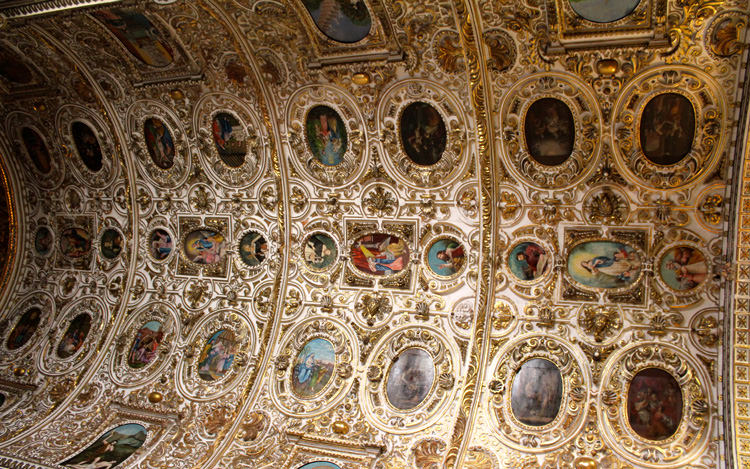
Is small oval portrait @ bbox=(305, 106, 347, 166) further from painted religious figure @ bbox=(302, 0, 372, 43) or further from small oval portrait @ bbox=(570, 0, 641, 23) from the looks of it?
small oval portrait @ bbox=(570, 0, 641, 23)

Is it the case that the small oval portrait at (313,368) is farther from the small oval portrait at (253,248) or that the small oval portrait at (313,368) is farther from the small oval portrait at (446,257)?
the small oval portrait at (446,257)

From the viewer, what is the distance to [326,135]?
13203mm

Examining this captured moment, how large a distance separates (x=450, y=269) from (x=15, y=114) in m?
12.6

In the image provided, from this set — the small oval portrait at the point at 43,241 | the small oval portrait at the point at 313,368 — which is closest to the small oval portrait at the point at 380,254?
the small oval portrait at the point at 313,368

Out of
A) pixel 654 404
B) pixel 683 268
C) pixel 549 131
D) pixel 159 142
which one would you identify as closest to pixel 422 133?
pixel 549 131

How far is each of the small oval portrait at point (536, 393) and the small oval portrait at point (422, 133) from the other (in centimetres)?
490

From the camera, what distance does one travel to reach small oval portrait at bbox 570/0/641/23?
973 centimetres

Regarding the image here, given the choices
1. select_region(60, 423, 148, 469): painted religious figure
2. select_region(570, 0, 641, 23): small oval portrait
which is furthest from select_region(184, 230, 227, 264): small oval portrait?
select_region(570, 0, 641, 23): small oval portrait

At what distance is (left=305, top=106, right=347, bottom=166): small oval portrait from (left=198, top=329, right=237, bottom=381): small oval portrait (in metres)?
5.14

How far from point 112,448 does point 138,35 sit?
9481 mm

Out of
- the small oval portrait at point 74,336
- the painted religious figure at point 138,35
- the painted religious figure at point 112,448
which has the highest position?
the painted religious figure at point 138,35

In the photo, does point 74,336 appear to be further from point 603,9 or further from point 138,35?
point 603,9

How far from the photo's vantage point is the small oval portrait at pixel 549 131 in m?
11.3

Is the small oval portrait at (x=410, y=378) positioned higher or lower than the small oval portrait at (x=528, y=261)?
lower
